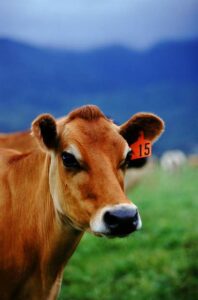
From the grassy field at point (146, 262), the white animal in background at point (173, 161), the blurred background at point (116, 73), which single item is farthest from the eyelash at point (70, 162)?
the white animal in background at point (173, 161)

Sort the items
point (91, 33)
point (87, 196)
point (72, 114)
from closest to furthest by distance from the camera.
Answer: point (87, 196)
point (72, 114)
point (91, 33)

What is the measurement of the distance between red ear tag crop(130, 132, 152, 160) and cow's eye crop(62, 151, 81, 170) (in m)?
0.41

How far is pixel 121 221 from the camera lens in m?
2.46

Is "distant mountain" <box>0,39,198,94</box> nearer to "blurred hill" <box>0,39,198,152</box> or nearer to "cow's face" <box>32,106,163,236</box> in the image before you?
"blurred hill" <box>0,39,198,152</box>

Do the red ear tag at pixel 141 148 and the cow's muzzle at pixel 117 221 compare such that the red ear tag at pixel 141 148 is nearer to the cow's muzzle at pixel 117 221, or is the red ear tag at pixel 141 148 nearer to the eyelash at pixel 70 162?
the eyelash at pixel 70 162

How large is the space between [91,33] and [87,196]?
3.59 m

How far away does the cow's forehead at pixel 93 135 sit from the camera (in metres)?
2.72

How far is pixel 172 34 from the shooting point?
20.8 feet

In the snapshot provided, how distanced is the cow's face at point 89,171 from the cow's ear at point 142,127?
0.05 feet

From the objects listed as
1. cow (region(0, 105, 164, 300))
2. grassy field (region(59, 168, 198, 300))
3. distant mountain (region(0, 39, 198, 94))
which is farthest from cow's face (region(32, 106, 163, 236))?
distant mountain (region(0, 39, 198, 94))

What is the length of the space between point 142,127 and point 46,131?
48 cm

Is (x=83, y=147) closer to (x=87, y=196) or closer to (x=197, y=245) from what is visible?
(x=87, y=196)

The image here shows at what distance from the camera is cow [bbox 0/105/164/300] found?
8.50ft

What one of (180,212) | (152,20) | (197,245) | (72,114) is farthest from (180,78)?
(72,114)
